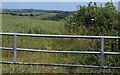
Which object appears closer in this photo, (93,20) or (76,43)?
(76,43)

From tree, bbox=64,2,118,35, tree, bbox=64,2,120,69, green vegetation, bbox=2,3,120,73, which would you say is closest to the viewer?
green vegetation, bbox=2,3,120,73

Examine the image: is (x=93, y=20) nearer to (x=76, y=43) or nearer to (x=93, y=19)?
(x=93, y=19)

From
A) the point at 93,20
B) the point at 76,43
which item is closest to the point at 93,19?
the point at 93,20

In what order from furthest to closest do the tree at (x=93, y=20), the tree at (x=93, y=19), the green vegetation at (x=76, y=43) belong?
the tree at (x=93, y=19) < the tree at (x=93, y=20) < the green vegetation at (x=76, y=43)

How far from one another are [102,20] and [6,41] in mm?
4067

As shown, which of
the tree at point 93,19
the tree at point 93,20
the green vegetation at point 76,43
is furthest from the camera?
the tree at point 93,19

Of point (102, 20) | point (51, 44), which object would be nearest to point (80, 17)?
point (102, 20)

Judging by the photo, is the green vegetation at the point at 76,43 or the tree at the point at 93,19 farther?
the tree at the point at 93,19

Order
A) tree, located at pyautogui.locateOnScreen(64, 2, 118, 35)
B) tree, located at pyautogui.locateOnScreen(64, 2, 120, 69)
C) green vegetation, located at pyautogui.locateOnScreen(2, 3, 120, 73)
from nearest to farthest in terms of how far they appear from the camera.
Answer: green vegetation, located at pyautogui.locateOnScreen(2, 3, 120, 73), tree, located at pyautogui.locateOnScreen(64, 2, 120, 69), tree, located at pyautogui.locateOnScreen(64, 2, 118, 35)

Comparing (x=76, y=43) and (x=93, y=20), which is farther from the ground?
(x=93, y=20)

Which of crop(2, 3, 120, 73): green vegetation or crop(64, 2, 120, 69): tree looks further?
crop(64, 2, 120, 69): tree

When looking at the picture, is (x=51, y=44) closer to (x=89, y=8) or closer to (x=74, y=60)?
(x=74, y=60)

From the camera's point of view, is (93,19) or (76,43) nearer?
(76,43)

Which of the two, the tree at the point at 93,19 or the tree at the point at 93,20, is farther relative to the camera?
the tree at the point at 93,19
